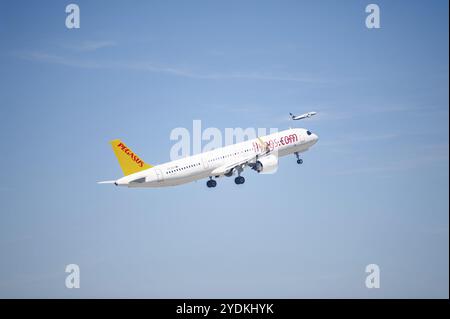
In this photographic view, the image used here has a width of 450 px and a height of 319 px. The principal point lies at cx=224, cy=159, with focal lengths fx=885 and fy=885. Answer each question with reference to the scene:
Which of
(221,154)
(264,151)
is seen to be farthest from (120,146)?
(264,151)

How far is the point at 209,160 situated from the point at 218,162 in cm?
206

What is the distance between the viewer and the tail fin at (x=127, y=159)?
131m

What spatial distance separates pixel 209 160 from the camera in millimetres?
136500

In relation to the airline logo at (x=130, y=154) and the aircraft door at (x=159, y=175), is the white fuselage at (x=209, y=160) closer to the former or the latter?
the aircraft door at (x=159, y=175)

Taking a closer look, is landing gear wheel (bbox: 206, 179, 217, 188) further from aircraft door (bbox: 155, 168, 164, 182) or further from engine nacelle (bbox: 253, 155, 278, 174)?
aircraft door (bbox: 155, 168, 164, 182)

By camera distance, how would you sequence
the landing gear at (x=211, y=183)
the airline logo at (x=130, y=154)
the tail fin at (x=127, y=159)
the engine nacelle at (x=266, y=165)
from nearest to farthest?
the tail fin at (x=127, y=159) < the airline logo at (x=130, y=154) < the landing gear at (x=211, y=183) < the engine nacelle at (x=266, y=165)

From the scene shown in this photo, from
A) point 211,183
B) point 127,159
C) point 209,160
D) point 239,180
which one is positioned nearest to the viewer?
point 127,159

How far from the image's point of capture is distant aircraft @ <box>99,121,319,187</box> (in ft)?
431

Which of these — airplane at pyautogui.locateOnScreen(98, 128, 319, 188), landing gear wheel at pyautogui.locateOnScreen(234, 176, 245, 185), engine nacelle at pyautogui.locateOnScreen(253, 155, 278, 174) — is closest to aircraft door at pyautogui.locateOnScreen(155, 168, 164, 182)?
airplane at pyautogui.locateOnScreen(98, 128, 319, 188)

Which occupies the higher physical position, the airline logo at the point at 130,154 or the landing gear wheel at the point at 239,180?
the airline logo at the point at 130,154

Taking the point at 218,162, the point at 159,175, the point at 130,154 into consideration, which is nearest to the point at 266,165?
the point at 218,162

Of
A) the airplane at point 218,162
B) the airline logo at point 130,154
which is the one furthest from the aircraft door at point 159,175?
the airline logo at point 130,154

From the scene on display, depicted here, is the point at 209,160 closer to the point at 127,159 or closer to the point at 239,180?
the point at 239,180
